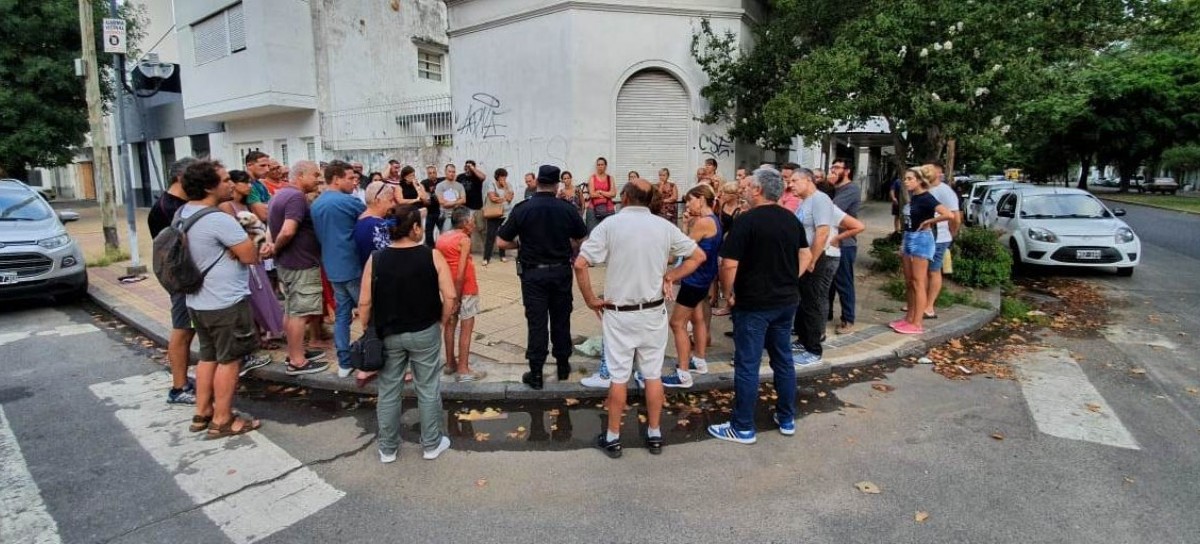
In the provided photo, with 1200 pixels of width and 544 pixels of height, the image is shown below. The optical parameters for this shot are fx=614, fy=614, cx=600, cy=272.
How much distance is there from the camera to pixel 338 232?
5.11 meters

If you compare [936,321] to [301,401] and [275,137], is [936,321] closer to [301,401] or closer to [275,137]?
[301,401]

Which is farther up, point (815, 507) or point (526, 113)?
point (526, 113)

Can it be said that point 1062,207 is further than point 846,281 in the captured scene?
Yes

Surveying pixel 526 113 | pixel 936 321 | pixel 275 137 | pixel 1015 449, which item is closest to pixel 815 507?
pixel 1015 449

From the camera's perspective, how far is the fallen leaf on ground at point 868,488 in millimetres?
3586

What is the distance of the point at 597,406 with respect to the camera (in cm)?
493

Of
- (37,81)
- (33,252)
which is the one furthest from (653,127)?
(37,81)

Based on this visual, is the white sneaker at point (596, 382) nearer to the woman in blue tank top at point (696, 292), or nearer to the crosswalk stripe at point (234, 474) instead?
the woman in blue tank top at point (696, 292)

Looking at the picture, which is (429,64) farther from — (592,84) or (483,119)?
(592,84)

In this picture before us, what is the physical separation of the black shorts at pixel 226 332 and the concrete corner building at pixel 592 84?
7.01m

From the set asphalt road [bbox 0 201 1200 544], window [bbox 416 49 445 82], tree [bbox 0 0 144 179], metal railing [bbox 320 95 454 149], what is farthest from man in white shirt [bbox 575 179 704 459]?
tree [bbox 0 0 144 179]

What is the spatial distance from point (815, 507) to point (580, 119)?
831 centimetres

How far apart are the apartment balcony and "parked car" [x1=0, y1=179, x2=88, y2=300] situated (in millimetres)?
7344

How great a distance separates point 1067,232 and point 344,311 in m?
11.1
